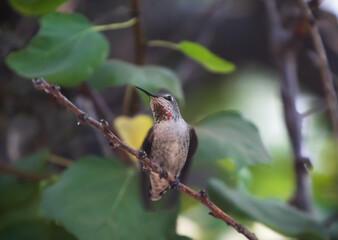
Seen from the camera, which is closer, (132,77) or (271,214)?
(132,77)

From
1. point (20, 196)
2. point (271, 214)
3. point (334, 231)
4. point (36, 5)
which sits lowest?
point (20, 196)

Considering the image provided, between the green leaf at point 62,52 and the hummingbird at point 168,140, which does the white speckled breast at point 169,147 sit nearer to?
the hummingbird at point 168,140

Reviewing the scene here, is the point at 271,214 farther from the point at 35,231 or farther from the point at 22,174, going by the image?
the point at 22,174

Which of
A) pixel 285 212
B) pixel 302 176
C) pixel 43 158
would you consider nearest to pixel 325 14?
pixel 302 176

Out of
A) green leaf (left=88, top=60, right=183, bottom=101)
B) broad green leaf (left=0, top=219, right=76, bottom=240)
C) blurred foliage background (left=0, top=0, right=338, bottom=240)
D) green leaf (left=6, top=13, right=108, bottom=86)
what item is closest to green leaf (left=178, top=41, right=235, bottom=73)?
blurred foliage background (left=0, top=0, right=338, bottom=240)

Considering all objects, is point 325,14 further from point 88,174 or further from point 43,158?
point 43,158

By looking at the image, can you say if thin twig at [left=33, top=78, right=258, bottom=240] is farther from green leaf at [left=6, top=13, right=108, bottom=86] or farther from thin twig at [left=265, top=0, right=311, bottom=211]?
thin twig at [left=265, top=0, right=311, bottom=211]

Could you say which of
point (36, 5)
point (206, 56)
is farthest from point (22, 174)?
point (206, 56)
